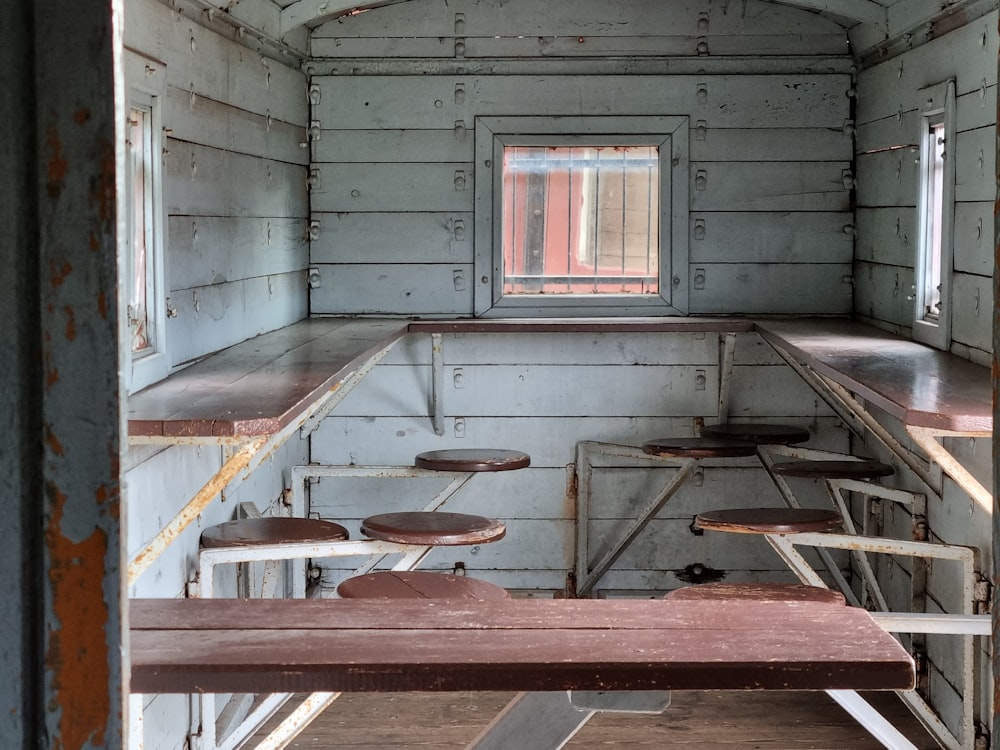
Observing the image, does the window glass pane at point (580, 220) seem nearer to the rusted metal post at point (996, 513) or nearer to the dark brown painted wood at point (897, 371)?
the dark brown painted wood at point (897, 371)

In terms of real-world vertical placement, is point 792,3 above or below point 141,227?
above

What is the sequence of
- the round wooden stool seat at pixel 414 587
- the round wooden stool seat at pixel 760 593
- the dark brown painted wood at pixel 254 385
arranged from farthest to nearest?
the round wooden stool seat at pixel 414 587, the round wooden stool seat at pixel 760 593, the dark brown painted wood at pixel 254 385

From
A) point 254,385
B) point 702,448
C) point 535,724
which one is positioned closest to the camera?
point 535,724

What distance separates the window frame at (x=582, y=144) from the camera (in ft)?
16.5

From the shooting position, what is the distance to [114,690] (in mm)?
1165

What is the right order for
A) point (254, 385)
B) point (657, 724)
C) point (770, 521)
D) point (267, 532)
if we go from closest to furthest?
point (254, 385) → point (267, 532) → point (770, 521) → point (657, 724)

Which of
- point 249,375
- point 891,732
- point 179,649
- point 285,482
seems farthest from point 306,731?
point 179,649

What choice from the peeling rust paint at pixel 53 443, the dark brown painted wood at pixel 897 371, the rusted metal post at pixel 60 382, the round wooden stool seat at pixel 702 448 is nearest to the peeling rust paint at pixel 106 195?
the rusted metal post at pixel 60 382

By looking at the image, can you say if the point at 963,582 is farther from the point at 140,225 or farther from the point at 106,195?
the point at 106,195

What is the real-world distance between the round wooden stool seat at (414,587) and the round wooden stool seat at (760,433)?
5.49 ft

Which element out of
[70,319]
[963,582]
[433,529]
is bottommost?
[963,582]

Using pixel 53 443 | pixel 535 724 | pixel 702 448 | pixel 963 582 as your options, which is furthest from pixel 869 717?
pixel 53 443

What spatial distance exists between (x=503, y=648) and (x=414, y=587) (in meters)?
1.68

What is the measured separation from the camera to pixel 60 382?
1158 millimetres
